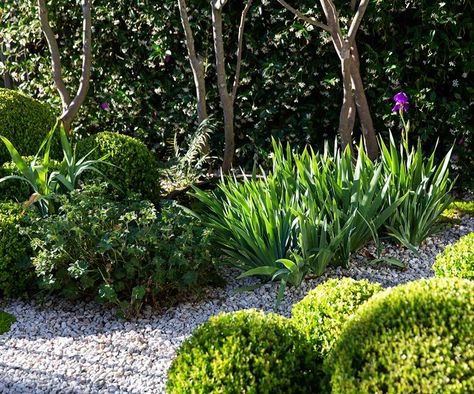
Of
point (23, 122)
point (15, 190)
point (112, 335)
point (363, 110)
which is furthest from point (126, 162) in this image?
point (363, 110)

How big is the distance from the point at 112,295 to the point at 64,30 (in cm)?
440

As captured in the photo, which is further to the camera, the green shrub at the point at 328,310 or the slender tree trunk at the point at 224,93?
the slender tree trunk at the point at 224,93

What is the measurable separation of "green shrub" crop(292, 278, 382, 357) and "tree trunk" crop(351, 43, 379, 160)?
110 inches

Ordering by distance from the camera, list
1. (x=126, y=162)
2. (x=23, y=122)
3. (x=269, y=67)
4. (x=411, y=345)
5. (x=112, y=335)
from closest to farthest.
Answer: (x=411, y=345)
(x=112, y=335)
(x=126, y=162)
(x=23, y=122)
(x=269, y=67)

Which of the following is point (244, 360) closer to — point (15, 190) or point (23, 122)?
point (15, 190)

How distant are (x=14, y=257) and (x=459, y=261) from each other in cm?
251

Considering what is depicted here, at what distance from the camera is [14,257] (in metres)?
4.04

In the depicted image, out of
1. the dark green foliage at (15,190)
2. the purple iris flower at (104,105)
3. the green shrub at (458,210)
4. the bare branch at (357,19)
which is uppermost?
the bare branch at (357,19)

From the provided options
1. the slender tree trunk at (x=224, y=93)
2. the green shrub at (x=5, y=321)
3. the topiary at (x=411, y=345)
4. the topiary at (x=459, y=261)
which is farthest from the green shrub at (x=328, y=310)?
the slender tree trunk at (x=224, y=93)

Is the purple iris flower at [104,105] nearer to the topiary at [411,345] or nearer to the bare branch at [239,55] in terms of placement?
the bare branch at [239,55]

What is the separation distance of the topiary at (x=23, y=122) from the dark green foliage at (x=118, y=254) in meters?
1.54

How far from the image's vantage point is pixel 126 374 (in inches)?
126

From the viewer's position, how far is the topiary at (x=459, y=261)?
3.21m

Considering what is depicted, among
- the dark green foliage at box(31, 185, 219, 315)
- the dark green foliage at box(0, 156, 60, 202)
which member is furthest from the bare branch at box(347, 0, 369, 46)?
the dark green foliage at box(0, 156, 60, 202)
